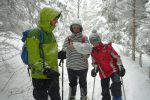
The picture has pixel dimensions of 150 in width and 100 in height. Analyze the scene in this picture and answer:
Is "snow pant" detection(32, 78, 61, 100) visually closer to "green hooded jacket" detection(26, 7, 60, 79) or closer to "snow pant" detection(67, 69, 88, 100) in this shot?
"green hooded jacket" detection(26, 7, 60, 79)

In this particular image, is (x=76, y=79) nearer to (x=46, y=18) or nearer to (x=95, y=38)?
(x=95, y=38)

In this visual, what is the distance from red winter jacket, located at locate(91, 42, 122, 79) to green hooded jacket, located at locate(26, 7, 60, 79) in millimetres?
1817

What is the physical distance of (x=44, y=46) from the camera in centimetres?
496

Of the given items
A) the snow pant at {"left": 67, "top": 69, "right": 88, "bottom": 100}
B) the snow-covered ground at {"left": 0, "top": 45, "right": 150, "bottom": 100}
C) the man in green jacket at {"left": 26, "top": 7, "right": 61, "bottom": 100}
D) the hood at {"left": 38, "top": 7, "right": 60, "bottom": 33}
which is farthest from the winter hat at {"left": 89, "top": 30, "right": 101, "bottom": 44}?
the snow-covered ground at {"left": 0, "top": 45, "right": 150, "bottom": 100}

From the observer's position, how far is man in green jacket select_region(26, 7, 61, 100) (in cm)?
472

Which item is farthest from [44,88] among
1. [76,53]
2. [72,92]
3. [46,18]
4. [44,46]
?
[72,92]

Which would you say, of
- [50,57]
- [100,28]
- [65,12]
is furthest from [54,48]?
[100,28]

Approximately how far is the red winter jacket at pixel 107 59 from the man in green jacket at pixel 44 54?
71.5 inches

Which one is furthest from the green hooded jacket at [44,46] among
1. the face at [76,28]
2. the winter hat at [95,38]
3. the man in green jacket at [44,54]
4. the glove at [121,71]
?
the glove at [121,71]

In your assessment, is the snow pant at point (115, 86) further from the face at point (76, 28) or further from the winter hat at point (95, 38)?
the face at point (76, 28)

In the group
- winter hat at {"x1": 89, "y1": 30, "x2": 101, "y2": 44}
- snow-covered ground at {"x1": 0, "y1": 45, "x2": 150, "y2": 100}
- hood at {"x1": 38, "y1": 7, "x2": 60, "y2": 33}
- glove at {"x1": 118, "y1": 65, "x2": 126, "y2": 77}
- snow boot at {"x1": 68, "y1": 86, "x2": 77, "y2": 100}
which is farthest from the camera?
snow-covered ground at {"x1": 0, "y1": 45, "x2": 150, "y2": 100}

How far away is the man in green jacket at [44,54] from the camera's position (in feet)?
15.5

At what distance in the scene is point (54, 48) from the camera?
17.2 ft

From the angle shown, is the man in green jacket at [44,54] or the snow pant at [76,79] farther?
the snow pant at [76,79]
